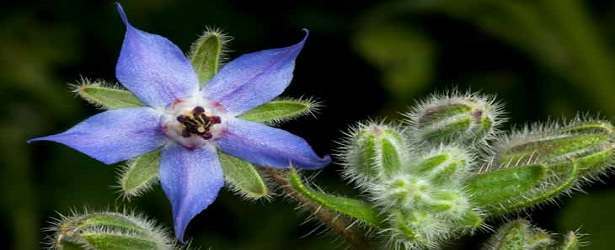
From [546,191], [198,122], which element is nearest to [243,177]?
[198,122]

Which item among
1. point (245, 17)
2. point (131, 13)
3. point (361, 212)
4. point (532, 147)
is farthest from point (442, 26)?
point (361, 212)

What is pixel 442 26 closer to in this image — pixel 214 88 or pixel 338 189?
pixel 338 189

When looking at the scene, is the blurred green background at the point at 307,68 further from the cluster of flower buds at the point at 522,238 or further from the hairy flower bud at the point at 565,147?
the cluster of flower buds at the point at 522,238

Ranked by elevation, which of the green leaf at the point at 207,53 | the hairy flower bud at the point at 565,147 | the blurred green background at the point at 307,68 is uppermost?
the blurred green background at the point at 307,68

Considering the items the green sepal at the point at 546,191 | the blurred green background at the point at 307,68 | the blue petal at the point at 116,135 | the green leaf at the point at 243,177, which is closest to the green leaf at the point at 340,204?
the green leaf at the point at 243,177

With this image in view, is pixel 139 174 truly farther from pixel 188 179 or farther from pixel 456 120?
pixel 456 120

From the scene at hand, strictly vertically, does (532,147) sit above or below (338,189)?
below

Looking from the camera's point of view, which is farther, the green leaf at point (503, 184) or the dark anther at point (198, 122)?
the dark anther at point (198, 122)
